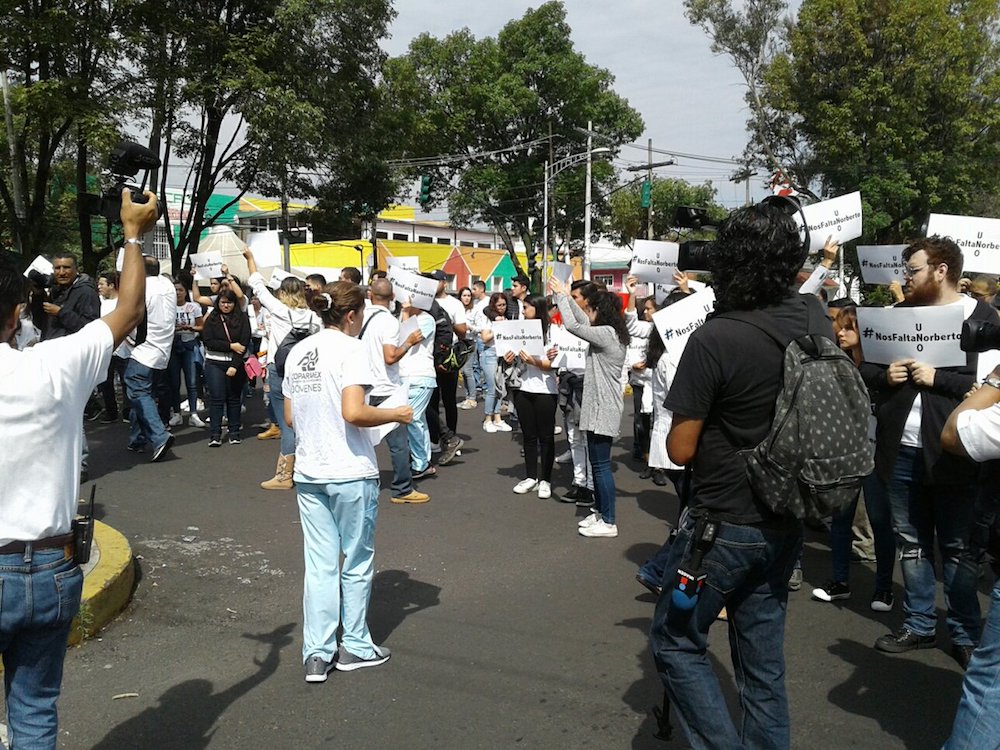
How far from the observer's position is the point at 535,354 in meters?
8.36

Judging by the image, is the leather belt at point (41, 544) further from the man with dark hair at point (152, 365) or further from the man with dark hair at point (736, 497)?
the man with dark hair at point (152, 365)

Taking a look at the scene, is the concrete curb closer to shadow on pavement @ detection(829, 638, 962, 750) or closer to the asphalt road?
the asphalt road

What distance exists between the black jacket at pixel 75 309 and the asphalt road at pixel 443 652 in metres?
2.12

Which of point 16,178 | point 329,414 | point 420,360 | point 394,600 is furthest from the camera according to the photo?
point 16,178

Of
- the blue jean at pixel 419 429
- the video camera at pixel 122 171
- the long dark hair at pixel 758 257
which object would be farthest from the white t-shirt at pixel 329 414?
the blue jean at pixel 419 429

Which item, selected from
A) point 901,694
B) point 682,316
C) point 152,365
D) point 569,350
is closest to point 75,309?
point 152,365

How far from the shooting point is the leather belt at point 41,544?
8.39 feet

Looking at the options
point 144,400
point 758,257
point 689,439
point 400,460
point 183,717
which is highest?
point 758,257

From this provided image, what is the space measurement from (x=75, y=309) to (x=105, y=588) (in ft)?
15.5

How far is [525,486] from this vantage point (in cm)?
855

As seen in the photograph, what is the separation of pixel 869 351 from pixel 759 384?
2.23 metres

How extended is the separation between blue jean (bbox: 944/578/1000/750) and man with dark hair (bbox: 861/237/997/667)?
1.57 m

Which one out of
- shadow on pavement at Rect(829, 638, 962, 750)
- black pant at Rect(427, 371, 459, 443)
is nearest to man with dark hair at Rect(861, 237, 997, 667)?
shadow on pavement at Rect(829, 638, 962, 750)

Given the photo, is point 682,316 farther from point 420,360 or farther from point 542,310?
point 542,310
